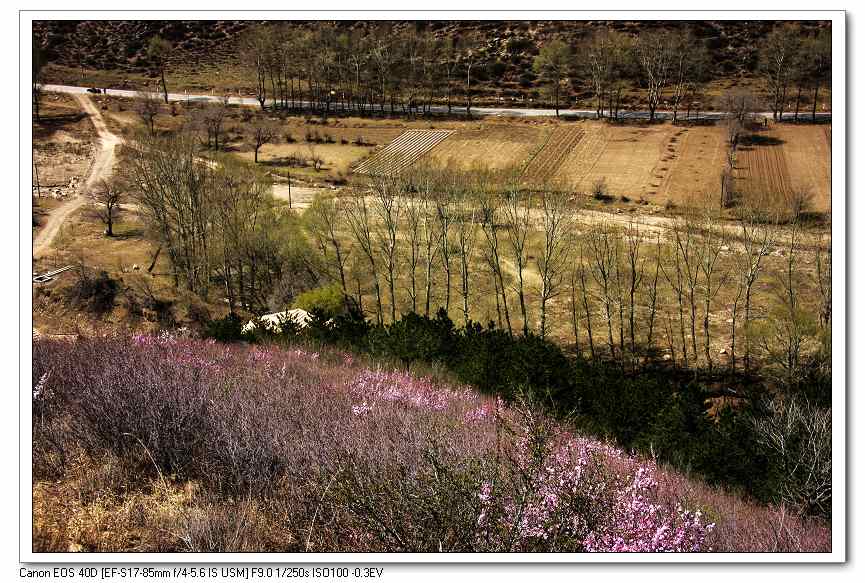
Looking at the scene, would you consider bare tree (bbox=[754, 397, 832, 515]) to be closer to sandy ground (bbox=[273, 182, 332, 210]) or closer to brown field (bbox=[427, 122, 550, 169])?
sandy ground (bbox=[273, 182, 332, 210])

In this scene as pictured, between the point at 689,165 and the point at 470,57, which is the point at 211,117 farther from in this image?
the point at 689,165

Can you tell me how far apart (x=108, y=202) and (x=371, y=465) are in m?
41.0

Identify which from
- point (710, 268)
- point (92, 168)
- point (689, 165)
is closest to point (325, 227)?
point (710, 268)

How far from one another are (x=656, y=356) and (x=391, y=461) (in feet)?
88.7

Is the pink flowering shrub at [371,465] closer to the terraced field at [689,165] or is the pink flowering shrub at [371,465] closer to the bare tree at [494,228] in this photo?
the bare tree at [494,228]

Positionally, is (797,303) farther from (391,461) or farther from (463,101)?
(463,101)

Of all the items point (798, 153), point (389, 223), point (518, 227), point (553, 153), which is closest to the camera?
point (389, 223)

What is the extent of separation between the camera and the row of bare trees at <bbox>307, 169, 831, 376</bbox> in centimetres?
3180

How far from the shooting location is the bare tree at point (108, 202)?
4381 cm

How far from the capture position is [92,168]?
54219mm

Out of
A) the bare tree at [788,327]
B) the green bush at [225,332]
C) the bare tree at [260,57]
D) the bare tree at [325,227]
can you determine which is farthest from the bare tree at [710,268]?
the green bush at [225,332]

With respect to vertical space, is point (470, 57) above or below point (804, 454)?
above

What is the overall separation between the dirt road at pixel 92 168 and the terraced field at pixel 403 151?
18.7 metres
